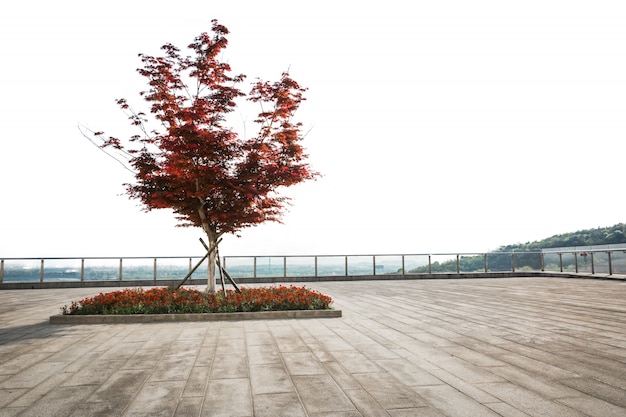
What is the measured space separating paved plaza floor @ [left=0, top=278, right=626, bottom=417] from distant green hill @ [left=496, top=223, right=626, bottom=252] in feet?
152

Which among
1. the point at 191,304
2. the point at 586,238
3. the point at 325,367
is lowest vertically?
the point at 325,367

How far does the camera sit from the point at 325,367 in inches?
197

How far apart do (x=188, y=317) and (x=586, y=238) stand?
188 feet

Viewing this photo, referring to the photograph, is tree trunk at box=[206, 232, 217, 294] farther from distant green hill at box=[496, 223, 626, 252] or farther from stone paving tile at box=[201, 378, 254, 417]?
distant green hill at box=[496, 223, 626, 252]

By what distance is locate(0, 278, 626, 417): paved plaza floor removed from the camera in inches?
146

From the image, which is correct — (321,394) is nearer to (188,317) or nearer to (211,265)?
(188,317)

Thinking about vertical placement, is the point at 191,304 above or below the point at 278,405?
above

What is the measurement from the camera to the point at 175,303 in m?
9.28

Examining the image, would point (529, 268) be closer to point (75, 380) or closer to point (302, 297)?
point (302, 297)

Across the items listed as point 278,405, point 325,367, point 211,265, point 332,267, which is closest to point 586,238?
point 332,267

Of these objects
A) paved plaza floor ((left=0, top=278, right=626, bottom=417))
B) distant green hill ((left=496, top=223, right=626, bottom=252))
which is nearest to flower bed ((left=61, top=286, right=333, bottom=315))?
paved plaza floor ((left=0, top=278, right=626, bottom=417))

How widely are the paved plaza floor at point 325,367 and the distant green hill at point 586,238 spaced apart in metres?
46.3

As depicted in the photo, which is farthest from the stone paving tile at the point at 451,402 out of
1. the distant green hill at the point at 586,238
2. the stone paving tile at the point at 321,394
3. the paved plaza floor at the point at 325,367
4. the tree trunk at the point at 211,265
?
the distant green hill at the point at 586,238

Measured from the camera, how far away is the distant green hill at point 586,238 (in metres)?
48.8
